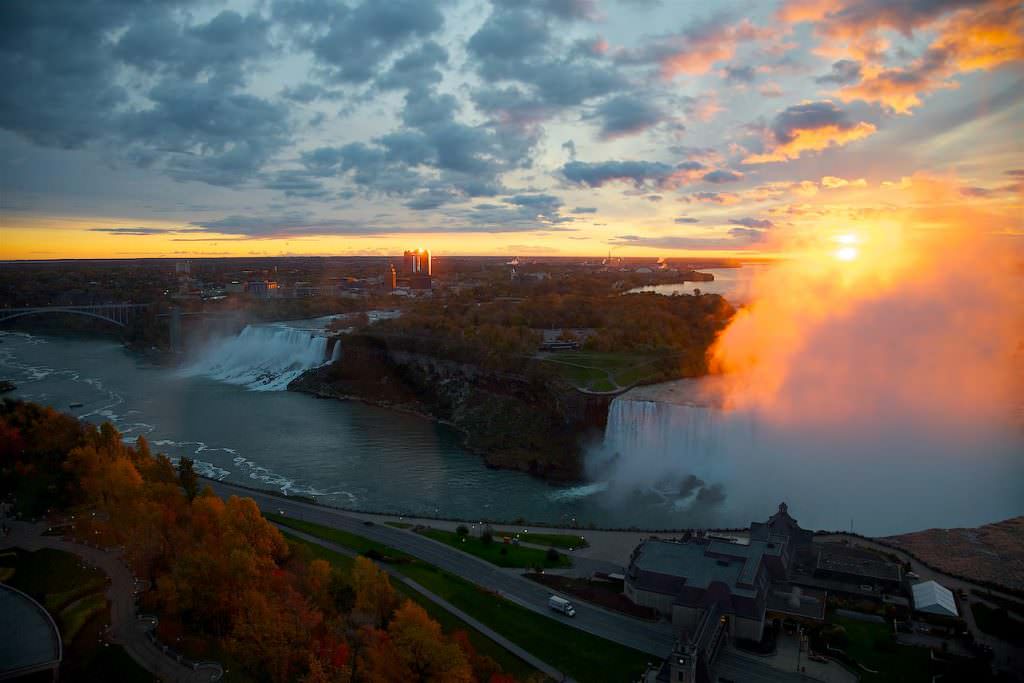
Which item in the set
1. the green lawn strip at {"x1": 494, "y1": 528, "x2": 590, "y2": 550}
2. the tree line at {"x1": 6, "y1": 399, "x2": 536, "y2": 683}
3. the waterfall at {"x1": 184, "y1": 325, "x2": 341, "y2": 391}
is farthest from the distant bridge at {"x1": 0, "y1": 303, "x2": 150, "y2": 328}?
the green lawn strip at {"x1": 494, "y1": 528, "x2": 590, "y2": 550}

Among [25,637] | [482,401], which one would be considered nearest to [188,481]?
[25,637]

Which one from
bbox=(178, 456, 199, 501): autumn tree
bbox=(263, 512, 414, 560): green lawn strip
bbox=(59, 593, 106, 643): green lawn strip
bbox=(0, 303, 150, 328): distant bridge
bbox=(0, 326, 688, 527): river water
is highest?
bbox=(0, 303, 150, 328): distant bridge

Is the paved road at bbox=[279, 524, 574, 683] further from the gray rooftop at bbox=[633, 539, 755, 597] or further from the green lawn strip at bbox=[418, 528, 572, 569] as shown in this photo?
the gray rooftop at bbox=[633, 539, 755, 597]

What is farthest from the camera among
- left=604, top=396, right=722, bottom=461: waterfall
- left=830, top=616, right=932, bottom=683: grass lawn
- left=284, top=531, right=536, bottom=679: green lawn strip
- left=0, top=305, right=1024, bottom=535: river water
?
left=604, top=396, right=722, bottom=461: waterfall

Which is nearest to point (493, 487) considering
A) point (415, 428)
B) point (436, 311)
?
point (415, 428)

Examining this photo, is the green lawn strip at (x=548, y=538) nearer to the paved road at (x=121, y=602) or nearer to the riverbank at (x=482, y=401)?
the riverbank at (x=482, y=401)

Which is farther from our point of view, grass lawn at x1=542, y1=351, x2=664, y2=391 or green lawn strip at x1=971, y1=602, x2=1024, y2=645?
grass lawn at x1=542, y1=351, x2=664, y2=391

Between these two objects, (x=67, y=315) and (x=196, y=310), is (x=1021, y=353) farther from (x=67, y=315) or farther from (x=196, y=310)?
(x=67, y=315)

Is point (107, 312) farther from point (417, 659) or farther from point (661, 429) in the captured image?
point (417, 659)
